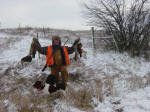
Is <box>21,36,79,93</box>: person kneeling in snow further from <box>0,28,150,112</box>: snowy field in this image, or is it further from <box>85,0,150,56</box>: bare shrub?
<box>85,0,150,56</box>: bare shrub

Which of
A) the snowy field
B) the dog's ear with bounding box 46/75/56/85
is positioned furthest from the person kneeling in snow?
the snowy field

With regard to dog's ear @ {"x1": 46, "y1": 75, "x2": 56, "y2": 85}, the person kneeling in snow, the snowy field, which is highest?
the person kneeling in snow

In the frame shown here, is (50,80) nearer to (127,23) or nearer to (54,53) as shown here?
(54,53)

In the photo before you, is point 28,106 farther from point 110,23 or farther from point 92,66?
point 110,23

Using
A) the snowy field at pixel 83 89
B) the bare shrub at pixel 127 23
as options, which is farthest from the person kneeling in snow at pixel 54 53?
the bare shrub at pixel 127 23

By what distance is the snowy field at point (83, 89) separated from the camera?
154 inches

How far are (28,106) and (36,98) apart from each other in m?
0.59

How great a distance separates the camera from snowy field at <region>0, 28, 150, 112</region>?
12.8 feet

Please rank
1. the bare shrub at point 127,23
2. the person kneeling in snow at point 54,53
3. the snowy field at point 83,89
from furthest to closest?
1. the bare shrub at point 127,23
2. the person kneeling in snow at point 54,53
3. the snowy field at point 83,89

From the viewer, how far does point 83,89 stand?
4.69m

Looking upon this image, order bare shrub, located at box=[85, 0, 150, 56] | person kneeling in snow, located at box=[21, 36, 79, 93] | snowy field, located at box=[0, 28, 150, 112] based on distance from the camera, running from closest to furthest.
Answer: snowy field, located at box=[0, 28, 150, 112]
person kneeling in snow, located at box=[21, 36, 79, 93]
bare shrub, located at box=[85, 0, 150, 56]

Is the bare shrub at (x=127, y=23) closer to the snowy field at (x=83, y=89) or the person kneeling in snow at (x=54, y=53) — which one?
the snowy field at (x=83, y=89)

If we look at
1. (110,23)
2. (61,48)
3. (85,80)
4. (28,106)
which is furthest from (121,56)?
(28,106)

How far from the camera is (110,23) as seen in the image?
9992 millimetres
